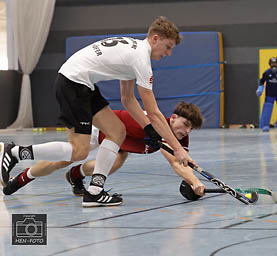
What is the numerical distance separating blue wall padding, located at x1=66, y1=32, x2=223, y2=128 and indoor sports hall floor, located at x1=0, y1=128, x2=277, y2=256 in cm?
874

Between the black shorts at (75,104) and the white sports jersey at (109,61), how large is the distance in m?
0.04

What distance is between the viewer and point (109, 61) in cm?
356

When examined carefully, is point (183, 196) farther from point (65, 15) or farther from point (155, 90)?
point (65, 15)

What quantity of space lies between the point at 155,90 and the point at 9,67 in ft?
11.8

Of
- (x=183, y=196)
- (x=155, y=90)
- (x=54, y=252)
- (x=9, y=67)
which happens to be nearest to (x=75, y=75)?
(x=183, y=196)

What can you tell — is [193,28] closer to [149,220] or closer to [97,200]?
[97,200]

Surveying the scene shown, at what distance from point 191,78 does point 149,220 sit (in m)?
11.2

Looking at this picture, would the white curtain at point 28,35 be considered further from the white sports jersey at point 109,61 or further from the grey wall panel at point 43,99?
the white sports jersey at point 109,61

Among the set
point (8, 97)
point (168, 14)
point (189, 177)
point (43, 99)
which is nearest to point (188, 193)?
point (189, 177)

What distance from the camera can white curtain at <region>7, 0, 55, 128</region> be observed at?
14.5 meters

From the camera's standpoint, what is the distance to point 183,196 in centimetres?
393

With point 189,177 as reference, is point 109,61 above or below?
above

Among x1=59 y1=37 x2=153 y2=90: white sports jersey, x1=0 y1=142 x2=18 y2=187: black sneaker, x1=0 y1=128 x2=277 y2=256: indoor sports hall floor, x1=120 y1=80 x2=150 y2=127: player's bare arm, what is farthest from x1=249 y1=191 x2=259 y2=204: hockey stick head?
x1=0 y1=142 x2=18 y2=187: black sneaker

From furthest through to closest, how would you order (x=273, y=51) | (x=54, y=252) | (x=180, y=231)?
(x=273, y=51), (x=180, y=231), (x=54, y=252)
